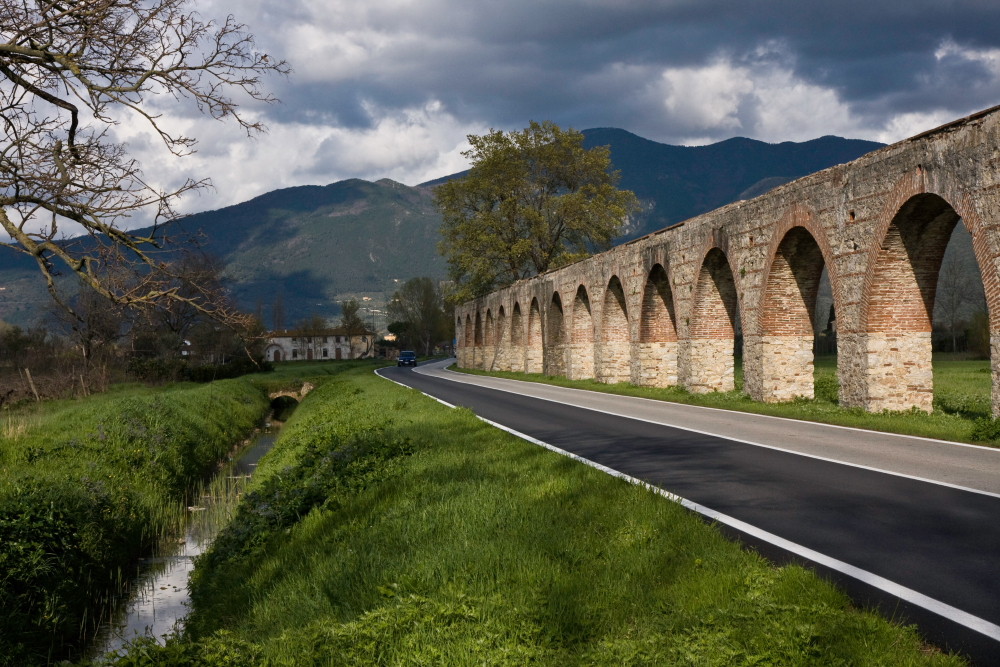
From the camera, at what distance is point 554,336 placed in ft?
129

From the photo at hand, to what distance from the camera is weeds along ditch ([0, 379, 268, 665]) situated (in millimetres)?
7863

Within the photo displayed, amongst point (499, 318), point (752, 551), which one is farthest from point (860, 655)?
point (499, 318)

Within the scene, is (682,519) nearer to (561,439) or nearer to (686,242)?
(561,439)

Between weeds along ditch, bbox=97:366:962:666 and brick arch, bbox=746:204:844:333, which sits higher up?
brick arch, bbox=746:204:844:333

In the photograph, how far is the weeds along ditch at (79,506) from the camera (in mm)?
7863

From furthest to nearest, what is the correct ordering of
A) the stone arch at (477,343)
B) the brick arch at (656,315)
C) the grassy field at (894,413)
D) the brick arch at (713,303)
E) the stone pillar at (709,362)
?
the stone arch at (477,343) → the brick arch at (656,315) → the stone pillar at (709,362) → the brick arch at (713,303) → the grassy field at (894,413)

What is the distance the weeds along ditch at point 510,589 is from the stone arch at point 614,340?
22796mm

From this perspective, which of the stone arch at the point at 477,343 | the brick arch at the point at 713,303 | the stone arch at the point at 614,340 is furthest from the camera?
the stone arch at the point at 477,343

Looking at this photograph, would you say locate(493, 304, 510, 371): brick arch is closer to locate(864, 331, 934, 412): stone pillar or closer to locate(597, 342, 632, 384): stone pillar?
locate(597, 342, 632, 384): stone pillar

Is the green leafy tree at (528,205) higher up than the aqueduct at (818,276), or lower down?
higher up

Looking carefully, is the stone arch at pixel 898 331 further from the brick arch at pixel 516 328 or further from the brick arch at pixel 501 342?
the brick arch at pixel 501 342

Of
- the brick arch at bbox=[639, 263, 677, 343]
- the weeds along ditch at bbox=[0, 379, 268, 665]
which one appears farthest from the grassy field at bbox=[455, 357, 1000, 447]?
the weeds along ditch at bbox=[0, 379, 268, 665]

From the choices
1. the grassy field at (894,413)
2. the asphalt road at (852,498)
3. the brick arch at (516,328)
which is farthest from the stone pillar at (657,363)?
the brick arch at (516,328)

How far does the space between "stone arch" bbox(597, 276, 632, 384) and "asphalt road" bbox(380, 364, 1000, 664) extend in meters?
16.8
